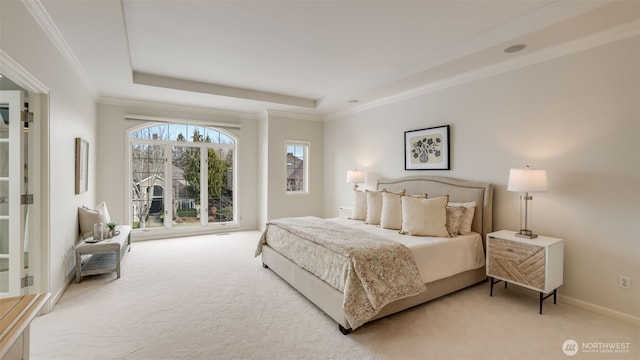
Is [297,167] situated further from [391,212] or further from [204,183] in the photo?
[391,212]

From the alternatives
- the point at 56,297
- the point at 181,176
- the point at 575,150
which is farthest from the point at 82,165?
the point at 575,150

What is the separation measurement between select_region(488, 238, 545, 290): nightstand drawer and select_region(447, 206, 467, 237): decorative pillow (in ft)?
1.26

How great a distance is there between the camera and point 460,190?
12.5ft

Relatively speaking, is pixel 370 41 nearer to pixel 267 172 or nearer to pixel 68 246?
pixel 267 172

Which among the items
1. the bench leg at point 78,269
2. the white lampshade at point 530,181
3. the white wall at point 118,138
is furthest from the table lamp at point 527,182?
the white wall at point 118,138

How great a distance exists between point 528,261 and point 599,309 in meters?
0.76

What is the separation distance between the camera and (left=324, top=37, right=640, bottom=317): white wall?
2592mm

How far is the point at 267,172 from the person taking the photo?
6.06m

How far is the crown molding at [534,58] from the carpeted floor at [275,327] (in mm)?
2479

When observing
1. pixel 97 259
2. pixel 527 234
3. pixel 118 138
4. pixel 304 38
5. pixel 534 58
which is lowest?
pixel 97 259

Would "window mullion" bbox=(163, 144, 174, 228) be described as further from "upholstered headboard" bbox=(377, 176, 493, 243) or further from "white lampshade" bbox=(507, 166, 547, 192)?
"white lampshade" bbox=(507, 166, 547, 192)

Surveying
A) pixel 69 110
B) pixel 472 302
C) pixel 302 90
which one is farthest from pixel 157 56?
pixel 472 302

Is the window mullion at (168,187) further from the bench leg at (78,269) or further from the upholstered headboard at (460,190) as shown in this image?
the upholstered headboard at (460,190)

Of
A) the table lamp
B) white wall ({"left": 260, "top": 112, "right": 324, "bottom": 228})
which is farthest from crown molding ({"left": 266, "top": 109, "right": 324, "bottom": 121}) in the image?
the table lamp
